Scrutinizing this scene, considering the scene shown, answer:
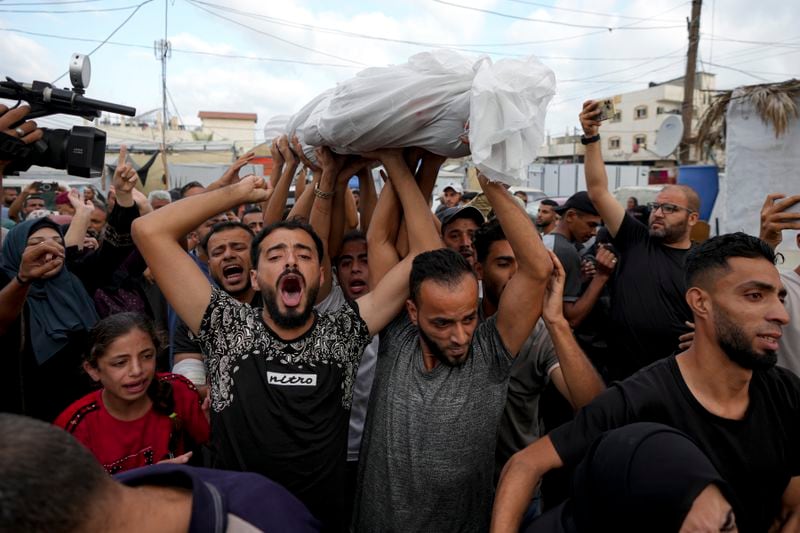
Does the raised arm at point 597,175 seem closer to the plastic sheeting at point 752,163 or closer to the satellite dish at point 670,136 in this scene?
the plastic sheeting at point 752,163

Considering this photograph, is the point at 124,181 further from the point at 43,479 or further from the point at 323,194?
the point at 43,479

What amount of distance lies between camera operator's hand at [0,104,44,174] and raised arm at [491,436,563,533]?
2.37 metres

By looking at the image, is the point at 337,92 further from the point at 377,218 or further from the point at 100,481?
the point at 100,481

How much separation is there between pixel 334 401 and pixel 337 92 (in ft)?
4.37

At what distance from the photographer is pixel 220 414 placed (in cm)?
183

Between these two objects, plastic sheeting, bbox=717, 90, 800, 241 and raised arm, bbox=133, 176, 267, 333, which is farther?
plastic sheeting, bbox=717, 90, 800, 241

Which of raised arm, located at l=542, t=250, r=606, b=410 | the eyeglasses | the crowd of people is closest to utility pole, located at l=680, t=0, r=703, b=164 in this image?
the eyeglasses

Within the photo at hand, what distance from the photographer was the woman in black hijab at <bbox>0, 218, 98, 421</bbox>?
253cm

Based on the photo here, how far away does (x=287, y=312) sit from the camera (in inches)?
74.6

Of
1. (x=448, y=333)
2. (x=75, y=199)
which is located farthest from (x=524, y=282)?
(x=75, y=199)

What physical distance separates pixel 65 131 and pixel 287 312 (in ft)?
4.98

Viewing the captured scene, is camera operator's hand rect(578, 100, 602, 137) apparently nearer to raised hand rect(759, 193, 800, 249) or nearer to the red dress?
raised hand rect(759, 193, 800, 249)

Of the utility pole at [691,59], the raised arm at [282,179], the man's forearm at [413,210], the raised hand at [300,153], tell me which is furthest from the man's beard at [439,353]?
the utility pole at [691,59]

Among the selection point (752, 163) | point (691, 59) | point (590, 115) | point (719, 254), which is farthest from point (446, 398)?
point (691, 59)
